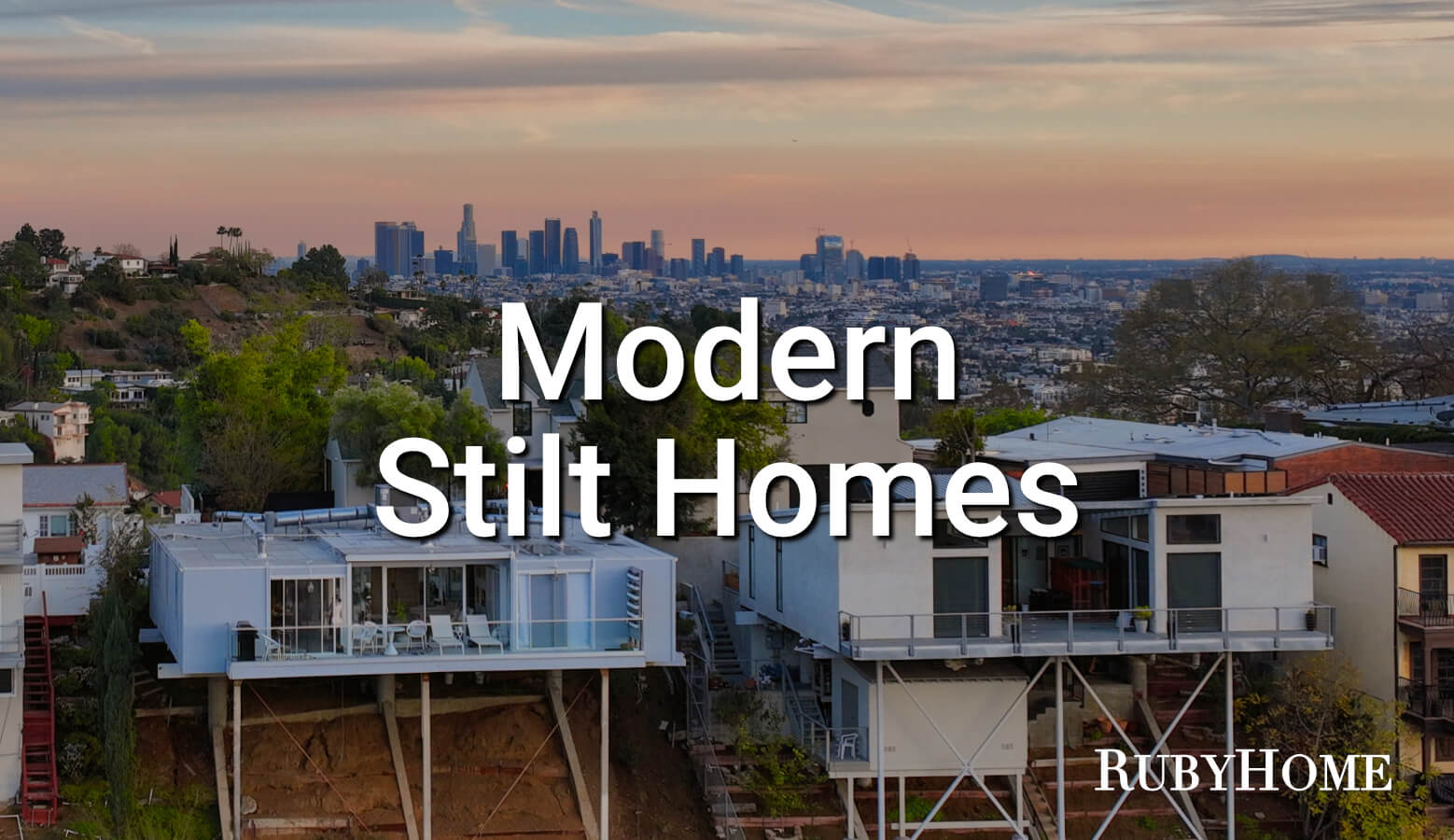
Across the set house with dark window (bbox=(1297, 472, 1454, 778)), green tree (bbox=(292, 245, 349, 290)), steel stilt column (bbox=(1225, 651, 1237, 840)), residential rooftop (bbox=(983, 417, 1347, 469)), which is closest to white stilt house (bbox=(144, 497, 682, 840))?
steel stilt column (bbox=(1225, 651, 1237, 840))

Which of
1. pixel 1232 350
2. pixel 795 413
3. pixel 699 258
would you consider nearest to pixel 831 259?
pixel 699 258

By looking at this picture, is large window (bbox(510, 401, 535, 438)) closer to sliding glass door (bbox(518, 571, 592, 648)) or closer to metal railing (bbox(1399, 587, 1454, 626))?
sliding glass door (bbox(518, 571, 592, 648))

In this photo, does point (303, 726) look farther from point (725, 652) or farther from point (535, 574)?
point (725, 652)

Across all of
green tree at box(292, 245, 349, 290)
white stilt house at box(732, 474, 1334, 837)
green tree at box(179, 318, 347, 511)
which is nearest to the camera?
white stilt house at box(732, 474, 1334, 837)

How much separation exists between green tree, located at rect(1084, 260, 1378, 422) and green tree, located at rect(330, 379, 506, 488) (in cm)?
3617

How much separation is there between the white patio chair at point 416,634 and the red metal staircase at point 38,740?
5.64 m

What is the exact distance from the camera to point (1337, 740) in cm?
3288

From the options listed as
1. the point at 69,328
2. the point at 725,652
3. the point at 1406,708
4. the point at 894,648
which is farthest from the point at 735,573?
the point at 69,328

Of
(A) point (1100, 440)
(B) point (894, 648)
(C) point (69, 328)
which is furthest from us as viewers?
(C) point (69, 328)

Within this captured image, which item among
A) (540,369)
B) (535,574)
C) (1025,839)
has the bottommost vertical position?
(1025,839)

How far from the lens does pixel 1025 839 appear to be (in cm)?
3216

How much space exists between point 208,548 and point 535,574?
18.5 feet

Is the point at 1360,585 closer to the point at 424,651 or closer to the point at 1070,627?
the point at 1070,627

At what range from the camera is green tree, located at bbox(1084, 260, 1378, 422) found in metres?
77.6
